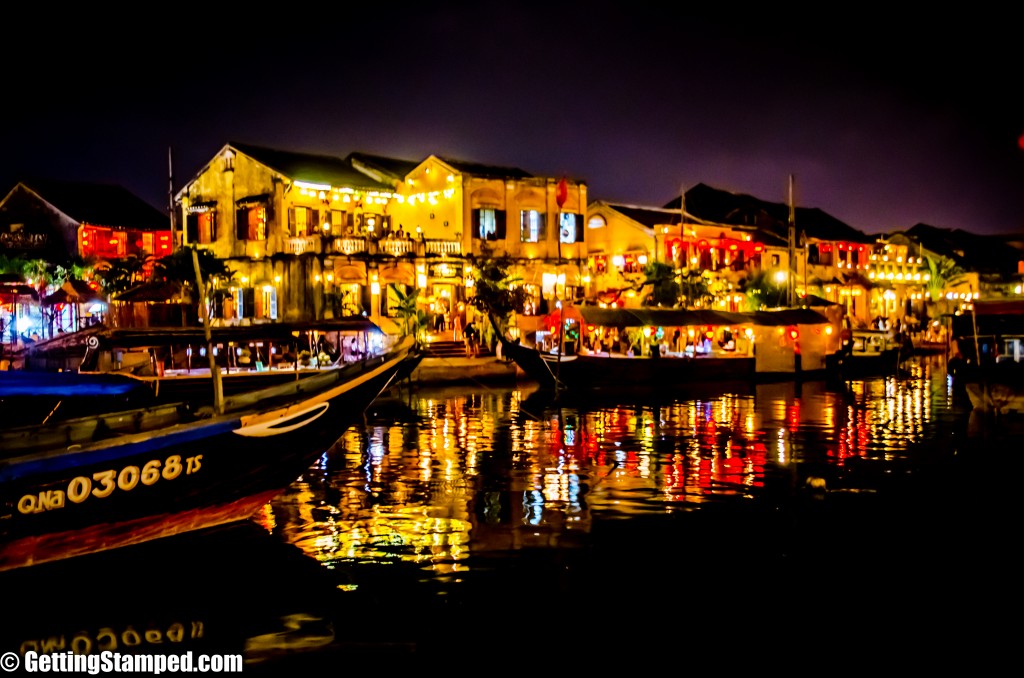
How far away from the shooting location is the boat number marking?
912cm

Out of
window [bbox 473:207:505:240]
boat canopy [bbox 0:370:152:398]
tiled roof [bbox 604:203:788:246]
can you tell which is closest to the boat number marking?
boat canopy [bbox 0:370:152:398]

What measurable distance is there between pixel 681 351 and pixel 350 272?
45.7ft

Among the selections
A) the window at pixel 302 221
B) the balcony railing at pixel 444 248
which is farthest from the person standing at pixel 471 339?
the window at pixel 302 221

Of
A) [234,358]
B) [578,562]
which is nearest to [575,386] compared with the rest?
[234,358]

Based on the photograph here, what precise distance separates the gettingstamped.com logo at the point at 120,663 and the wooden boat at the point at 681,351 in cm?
2250

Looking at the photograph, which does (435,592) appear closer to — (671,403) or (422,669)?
(422,669)

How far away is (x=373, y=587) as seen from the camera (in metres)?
9.06

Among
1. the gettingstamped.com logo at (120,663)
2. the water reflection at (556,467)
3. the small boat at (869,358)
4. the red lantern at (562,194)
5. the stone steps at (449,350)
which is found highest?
the red lantern at (562,194)

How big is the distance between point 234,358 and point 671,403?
558 inches

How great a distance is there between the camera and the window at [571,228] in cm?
3884

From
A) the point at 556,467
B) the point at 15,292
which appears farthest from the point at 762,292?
the point at 15,292

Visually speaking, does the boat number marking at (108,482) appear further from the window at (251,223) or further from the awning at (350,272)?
the window at (251,223)

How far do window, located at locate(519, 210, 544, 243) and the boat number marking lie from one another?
2857 cm

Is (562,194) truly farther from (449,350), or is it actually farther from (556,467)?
(556,467)
